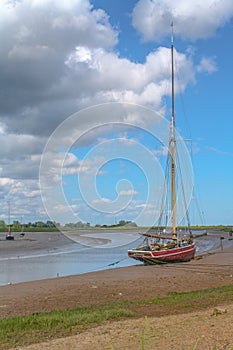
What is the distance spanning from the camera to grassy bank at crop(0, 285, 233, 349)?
10.3 metres

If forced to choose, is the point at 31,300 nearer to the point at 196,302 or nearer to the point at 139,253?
the point at 196,302

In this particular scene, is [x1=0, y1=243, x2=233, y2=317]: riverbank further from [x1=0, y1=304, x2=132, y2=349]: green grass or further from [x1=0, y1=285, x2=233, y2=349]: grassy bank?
[x1=0, y1=304, x2=132, y2=349]: green grass

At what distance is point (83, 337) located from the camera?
959cm

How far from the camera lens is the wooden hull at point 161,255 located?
3575cm

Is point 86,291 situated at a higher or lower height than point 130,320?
lower

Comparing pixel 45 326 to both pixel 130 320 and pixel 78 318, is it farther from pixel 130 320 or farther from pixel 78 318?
pixel 130 320

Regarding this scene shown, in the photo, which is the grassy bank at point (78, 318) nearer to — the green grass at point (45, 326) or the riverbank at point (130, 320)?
the green grass at point (45, 326)

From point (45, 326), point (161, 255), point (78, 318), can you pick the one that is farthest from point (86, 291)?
point (161, 255)

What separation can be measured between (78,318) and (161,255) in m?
24.7

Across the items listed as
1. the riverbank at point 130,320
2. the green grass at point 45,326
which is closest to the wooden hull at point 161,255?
the riverbank at point 130,320

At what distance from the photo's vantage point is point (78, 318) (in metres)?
11.8

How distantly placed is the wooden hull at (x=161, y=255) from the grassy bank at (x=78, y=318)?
65.6ft

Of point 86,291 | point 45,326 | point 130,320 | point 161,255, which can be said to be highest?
point 161,255

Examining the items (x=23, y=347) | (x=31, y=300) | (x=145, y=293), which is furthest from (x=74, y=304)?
(x=23, y=347)
